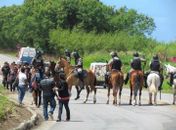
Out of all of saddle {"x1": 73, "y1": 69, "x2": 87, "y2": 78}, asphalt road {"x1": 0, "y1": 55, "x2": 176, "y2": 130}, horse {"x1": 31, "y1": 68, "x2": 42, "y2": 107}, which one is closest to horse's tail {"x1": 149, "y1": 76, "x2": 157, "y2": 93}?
asphalt road {"x1": 0, "y1": 55, "x2": 176, "y2": 130}

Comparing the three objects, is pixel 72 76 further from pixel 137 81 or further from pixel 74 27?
pixel 74 27

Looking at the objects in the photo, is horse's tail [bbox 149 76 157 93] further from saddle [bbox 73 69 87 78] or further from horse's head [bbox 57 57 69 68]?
horse's head [bbox 57 57 69 68]

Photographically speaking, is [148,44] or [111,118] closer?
[111,118]

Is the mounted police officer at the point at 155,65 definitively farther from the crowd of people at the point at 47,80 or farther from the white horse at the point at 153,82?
the white horse at the point at 153,82

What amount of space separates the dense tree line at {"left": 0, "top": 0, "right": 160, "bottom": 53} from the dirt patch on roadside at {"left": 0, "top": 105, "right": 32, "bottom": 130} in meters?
69.8

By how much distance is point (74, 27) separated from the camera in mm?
105500

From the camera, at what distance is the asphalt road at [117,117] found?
2244 cm

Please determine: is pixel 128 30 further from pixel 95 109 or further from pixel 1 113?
pixel 1 113

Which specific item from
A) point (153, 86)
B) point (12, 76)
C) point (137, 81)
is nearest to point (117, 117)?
point (137, 81)

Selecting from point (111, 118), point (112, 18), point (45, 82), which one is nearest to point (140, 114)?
point (111, 118)

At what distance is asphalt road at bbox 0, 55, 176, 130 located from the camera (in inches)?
883

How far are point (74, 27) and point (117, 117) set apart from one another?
8006cm

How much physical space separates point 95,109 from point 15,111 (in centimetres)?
558

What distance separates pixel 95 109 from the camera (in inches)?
1165
